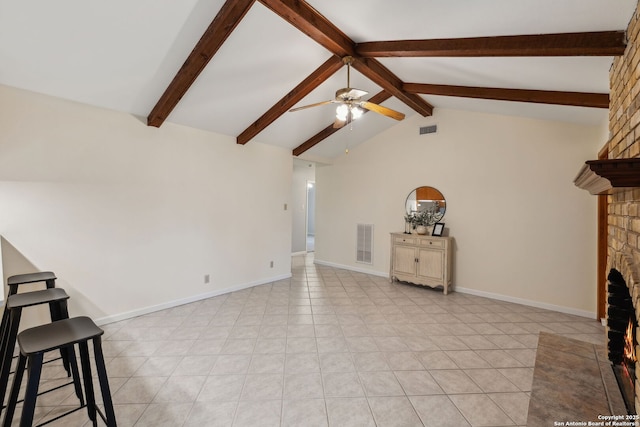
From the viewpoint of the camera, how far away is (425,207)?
17.0ft

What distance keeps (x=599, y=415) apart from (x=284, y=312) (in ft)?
9.78

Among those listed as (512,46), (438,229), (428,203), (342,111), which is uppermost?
→ (512,46)

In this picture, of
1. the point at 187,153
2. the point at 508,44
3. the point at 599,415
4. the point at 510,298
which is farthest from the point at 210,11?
the point at 510,298

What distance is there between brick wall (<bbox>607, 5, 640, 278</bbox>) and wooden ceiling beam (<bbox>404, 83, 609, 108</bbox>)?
0.85m

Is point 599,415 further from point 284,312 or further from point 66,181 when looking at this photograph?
point 66,181

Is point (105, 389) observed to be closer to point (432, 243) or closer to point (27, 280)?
point (27, 280)

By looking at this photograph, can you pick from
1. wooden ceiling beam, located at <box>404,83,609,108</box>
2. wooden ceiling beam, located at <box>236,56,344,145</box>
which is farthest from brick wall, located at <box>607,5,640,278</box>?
wooden ceiling beam, located at <box>236,56,344,145</box>

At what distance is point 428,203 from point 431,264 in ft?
3.51

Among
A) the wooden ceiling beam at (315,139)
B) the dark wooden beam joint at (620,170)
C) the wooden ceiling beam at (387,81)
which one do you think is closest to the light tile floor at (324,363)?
the dark wooden beam joint at (620,170)

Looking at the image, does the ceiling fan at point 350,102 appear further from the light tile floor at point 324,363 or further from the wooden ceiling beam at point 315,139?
the light tile floor at point 324,363

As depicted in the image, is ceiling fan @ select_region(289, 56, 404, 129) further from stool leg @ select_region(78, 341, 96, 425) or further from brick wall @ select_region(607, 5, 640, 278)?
stool leg @ select_region(78, 341, 96, 425)

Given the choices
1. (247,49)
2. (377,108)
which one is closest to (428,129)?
(377,108)

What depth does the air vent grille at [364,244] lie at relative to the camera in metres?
5.95

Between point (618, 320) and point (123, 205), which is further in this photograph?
point (123, 205)
